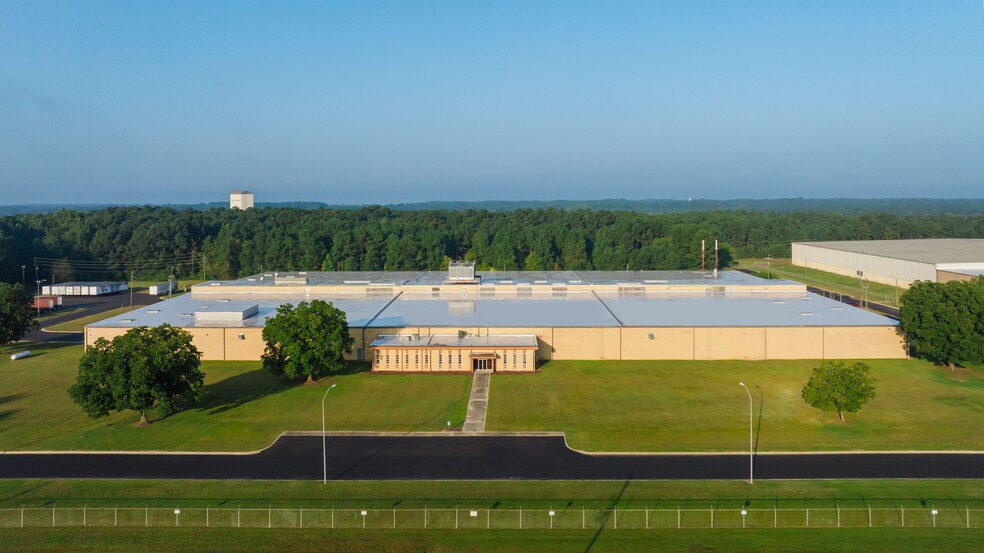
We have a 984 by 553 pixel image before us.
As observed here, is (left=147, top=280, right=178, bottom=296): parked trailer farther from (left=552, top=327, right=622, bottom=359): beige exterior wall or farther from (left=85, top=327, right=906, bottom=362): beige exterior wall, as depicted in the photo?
(left=552, top=327, right=622, bottom=359): beige exterior wall

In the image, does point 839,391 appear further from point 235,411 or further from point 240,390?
point 240,390

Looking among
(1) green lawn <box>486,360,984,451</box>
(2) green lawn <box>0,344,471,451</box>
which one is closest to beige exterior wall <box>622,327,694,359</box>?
(1) green lawn <box>486,360,984,451</box>

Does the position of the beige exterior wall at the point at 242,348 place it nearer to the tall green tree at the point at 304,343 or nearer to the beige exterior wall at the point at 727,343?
the tall green tree at the point at 304,343

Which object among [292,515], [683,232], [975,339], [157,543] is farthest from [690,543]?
[683,232]

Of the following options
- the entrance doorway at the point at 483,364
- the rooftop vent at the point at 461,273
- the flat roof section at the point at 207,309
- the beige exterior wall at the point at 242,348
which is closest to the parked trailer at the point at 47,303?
the flat roof section at the point at 207,309

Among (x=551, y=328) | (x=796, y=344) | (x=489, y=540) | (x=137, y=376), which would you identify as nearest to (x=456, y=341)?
(x=551, y=328)
